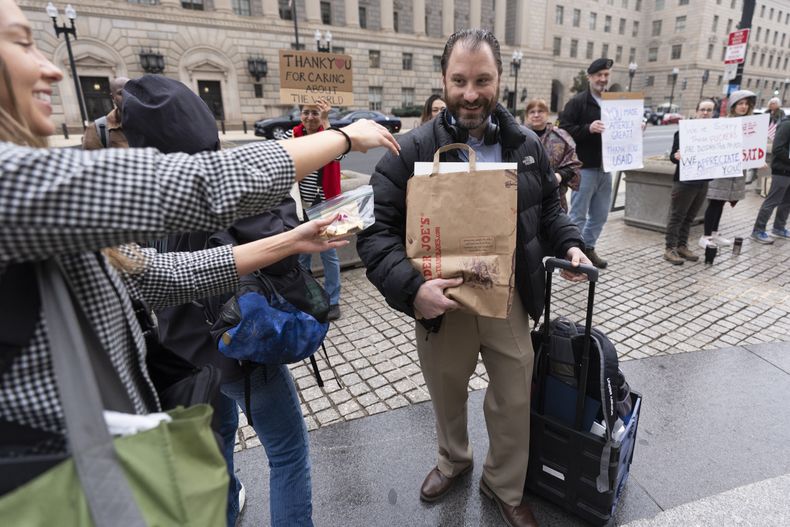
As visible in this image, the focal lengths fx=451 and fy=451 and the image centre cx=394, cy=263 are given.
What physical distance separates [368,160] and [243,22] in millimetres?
24839

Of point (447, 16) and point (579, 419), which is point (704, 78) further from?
point (579, 419)

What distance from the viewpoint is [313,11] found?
117 ft

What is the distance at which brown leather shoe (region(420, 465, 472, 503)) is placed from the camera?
2447mm

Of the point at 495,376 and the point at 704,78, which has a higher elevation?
the point at 704,78

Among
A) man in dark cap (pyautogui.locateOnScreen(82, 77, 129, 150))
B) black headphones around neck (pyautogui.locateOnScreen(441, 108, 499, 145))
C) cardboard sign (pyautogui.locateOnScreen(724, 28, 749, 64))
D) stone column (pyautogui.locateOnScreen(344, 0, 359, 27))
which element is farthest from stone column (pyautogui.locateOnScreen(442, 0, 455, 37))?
black headphones around neck (pyautogui.locateOnScreen(441, 108, 499, 145))

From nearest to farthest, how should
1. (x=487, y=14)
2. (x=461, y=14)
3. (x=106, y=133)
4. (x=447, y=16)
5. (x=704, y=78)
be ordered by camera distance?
(x=106, y=133), (x=447, y=16), (x=461, y=14), (x=487, y=14), (x=704, y=78)

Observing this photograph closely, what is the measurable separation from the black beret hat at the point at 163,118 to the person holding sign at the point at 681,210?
5.87 meters

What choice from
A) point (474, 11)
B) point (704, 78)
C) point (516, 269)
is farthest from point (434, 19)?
point (516, 269)

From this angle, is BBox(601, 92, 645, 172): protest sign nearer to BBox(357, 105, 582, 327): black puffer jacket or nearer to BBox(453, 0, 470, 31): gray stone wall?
BBox(357, 105, 582, 327): black puffer jacket

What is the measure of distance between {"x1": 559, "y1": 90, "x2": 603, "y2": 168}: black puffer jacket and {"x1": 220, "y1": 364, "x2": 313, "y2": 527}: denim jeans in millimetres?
4997

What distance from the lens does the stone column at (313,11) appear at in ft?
116

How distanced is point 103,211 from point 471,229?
1233 mm

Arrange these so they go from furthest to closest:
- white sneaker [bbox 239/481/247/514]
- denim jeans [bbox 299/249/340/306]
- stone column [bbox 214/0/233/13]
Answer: stone column [bbox 214/0/233/13], denim jeans [bbox 299/249/340/306], white sneaker [bbox 239/481/247/514]

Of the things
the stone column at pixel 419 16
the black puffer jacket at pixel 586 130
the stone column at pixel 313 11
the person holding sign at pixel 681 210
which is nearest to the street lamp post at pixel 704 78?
the stone column at pixel 419 16
